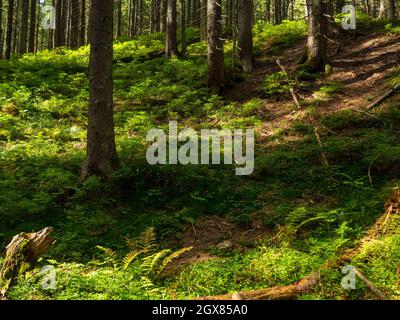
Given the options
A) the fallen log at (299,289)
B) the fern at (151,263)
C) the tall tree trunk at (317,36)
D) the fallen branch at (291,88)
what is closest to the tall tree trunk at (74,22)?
the fallen branch at (291,88)

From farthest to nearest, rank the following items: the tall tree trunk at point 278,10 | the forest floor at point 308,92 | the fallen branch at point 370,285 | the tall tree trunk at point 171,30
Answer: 1. the tall tree trunk at point 278,10
2. the tall tree trunk at point 171,30
3. the forest floor at point 308,92
4. the fallen branch at point 370,285

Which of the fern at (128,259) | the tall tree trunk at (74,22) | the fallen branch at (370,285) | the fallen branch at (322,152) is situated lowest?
the fallen branch at (370,285)

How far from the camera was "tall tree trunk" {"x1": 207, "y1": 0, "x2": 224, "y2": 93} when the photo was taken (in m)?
12.8

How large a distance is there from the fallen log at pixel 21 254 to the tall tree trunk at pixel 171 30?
559 inches

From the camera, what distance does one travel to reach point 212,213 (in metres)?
7.73

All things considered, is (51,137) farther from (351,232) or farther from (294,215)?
(351,232)

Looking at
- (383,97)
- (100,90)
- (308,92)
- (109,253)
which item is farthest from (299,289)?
(308,92)

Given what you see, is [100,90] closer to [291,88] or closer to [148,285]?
[148,285]

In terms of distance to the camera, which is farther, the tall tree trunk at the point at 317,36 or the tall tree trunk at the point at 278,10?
the tall tree trunk at the point at 278,10

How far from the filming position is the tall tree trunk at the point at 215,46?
1277 cm

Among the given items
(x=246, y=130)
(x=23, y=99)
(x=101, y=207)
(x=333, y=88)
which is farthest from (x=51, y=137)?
(x=333, y=88)

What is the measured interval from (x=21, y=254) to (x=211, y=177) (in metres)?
4.44

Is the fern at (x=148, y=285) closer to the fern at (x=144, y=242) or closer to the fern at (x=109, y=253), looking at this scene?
the fern at (x=109, y=253)

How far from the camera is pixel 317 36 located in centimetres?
1304
